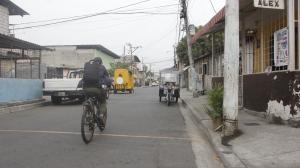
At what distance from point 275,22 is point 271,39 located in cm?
56

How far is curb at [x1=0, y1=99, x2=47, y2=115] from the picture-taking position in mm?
15606

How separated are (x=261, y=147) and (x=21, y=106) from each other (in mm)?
11928

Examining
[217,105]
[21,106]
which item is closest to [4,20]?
[21,106]

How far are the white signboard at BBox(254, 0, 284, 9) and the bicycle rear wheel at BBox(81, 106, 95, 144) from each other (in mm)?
4424

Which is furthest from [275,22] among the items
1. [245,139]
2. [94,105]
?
[94,105]

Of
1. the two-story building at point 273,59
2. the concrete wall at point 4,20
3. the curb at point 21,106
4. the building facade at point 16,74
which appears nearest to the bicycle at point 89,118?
the two-story building at point 273,59

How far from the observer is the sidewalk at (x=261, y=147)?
6.41 metres

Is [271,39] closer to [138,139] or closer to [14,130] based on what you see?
[138,139]

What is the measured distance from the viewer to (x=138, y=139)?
29.9 feet

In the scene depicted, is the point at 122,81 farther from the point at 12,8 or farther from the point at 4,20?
the point at 4,20

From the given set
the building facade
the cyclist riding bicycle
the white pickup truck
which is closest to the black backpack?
the cyclist riding bicycle

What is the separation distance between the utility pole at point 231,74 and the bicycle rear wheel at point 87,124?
2.71m

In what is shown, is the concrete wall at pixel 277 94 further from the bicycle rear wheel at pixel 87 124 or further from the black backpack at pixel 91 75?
the bicycle rear wheel at pixel 87 124

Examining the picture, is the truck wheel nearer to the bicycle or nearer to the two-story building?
the two-story building
